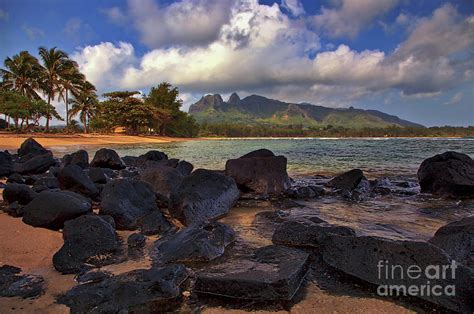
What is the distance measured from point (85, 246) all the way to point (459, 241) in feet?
15.9

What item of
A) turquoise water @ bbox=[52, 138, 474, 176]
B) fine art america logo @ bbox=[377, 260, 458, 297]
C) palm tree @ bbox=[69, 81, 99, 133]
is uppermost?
palm tree @ bbox=[69, 81, 99, 133]

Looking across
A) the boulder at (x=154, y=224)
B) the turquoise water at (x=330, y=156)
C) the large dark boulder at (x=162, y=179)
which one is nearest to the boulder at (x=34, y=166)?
the large dark boulder at (x=162, y=179)

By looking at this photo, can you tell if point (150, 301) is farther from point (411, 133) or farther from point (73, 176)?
point (411, 133)

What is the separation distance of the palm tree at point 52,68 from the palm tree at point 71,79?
0.34 meters

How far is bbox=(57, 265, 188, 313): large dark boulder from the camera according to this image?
303 centimetres

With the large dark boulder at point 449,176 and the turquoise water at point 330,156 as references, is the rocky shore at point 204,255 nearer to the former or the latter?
the large dark boulder at point 449,176

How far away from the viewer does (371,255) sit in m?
3.67

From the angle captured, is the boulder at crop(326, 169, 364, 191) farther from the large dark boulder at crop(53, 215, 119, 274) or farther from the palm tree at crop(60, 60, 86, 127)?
the palm tree at crop(60, 60, 86, 127)

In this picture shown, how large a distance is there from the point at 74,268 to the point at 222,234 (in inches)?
79.1

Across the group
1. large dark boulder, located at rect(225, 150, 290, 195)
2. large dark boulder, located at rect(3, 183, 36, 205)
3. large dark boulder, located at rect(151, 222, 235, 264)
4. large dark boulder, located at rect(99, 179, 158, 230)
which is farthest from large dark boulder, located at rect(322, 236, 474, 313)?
large dark boulder, located at rect(3, 183, 36, 205)

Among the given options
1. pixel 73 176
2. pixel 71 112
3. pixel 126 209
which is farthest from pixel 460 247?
pixel 71 112

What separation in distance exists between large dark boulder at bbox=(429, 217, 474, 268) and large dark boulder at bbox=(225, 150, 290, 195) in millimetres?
5270

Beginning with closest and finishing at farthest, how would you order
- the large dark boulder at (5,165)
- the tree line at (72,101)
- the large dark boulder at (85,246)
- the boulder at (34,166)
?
the large dark boulder at (85,246), the large dark boulder at (5,165), the boulder at (34,166), the tree line at (72,101)

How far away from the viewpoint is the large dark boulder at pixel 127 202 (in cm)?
594
